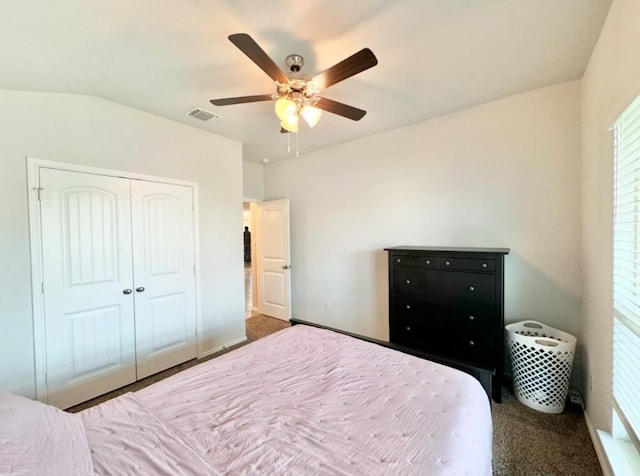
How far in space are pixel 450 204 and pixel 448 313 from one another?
1.15 metres

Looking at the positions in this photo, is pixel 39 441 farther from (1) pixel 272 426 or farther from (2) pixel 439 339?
(2) pixel 439 339

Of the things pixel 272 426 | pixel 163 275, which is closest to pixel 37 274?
pixel 163 275

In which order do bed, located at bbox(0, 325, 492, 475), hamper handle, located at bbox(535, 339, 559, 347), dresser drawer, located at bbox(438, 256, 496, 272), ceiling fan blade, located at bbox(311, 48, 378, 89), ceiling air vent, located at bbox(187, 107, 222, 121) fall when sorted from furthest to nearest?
ceiling air vent, located at bbox(187, 107, 222, 121) < dresser drawer, located at bbox(438, 256, 496, 272) < hamper handle, located at bbox(535, 339, 559, 347) < ceiling fan blade, located at bbox(311, 48, 378, 89) < bed, located at bbox(0, 325, 492, 475)

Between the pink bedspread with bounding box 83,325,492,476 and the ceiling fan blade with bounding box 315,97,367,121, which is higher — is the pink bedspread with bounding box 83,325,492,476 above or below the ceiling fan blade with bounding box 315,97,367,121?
below

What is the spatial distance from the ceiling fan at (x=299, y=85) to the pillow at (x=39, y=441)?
1.75m

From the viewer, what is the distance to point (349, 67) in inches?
60.4

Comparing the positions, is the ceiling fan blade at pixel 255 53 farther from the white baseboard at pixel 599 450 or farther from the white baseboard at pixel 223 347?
the white baseboard at pixel 223 347

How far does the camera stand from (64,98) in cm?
230

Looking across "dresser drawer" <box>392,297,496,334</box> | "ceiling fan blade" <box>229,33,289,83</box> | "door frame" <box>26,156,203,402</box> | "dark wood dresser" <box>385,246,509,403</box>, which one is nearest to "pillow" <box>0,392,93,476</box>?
"door frame" <box>26,156,203,402</box>

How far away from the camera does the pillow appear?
79 cm

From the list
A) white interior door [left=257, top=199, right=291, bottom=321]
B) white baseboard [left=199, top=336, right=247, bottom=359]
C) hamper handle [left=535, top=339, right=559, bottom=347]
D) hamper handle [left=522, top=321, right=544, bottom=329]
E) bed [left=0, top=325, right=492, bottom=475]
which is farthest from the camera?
white interior door [left=257, top=199, right=291, bottom=321]

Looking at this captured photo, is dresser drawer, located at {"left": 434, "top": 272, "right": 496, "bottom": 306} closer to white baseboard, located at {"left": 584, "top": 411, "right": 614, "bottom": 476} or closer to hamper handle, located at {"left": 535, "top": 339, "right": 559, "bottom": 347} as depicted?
hamper handle, located at {"left": 535, "top": 339, "right": 559, "bottom": 347}

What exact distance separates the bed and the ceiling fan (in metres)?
1.67

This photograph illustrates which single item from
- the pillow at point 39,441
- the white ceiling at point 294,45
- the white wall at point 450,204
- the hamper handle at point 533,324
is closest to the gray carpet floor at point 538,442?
the hamper handle at point 533,324
